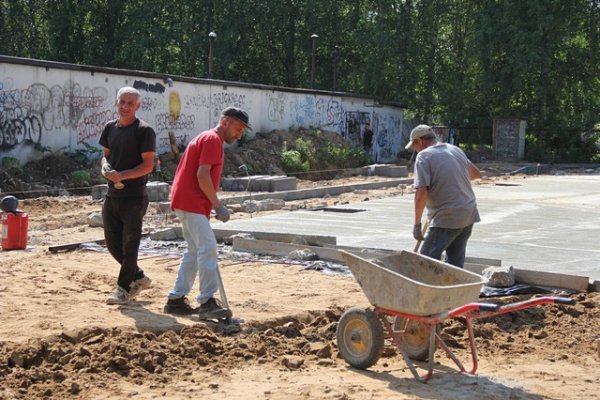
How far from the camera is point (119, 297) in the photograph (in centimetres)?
796

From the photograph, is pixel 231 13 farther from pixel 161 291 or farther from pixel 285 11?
pixel 161 291

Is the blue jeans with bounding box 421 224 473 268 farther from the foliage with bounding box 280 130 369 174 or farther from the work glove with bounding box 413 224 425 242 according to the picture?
the foliage with bounding box 280 130 369 174

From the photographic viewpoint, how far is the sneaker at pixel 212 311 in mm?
7348

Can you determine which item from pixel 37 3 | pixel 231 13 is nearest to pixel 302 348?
pixel 231 13

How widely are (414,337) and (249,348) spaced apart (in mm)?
1249

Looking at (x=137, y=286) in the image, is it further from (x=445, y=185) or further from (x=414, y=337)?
(x=445, y=185)

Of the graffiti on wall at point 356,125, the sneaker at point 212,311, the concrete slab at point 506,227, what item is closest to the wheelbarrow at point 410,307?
the sneaker at point 212,311

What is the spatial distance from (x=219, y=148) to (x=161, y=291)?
2.11 metres

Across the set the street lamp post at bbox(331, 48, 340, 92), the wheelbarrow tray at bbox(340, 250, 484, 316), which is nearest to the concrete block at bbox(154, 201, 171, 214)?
the wheelbarrow tray at bbox(340, 250, 484, 316)

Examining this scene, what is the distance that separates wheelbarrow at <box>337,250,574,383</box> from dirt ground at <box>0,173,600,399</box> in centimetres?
17

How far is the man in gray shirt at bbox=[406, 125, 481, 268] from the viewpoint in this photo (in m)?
7.43

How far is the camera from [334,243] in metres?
11.7

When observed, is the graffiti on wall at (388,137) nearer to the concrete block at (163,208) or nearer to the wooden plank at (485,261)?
the concrete block at (163,208)

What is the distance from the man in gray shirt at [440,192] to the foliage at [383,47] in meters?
34.0
